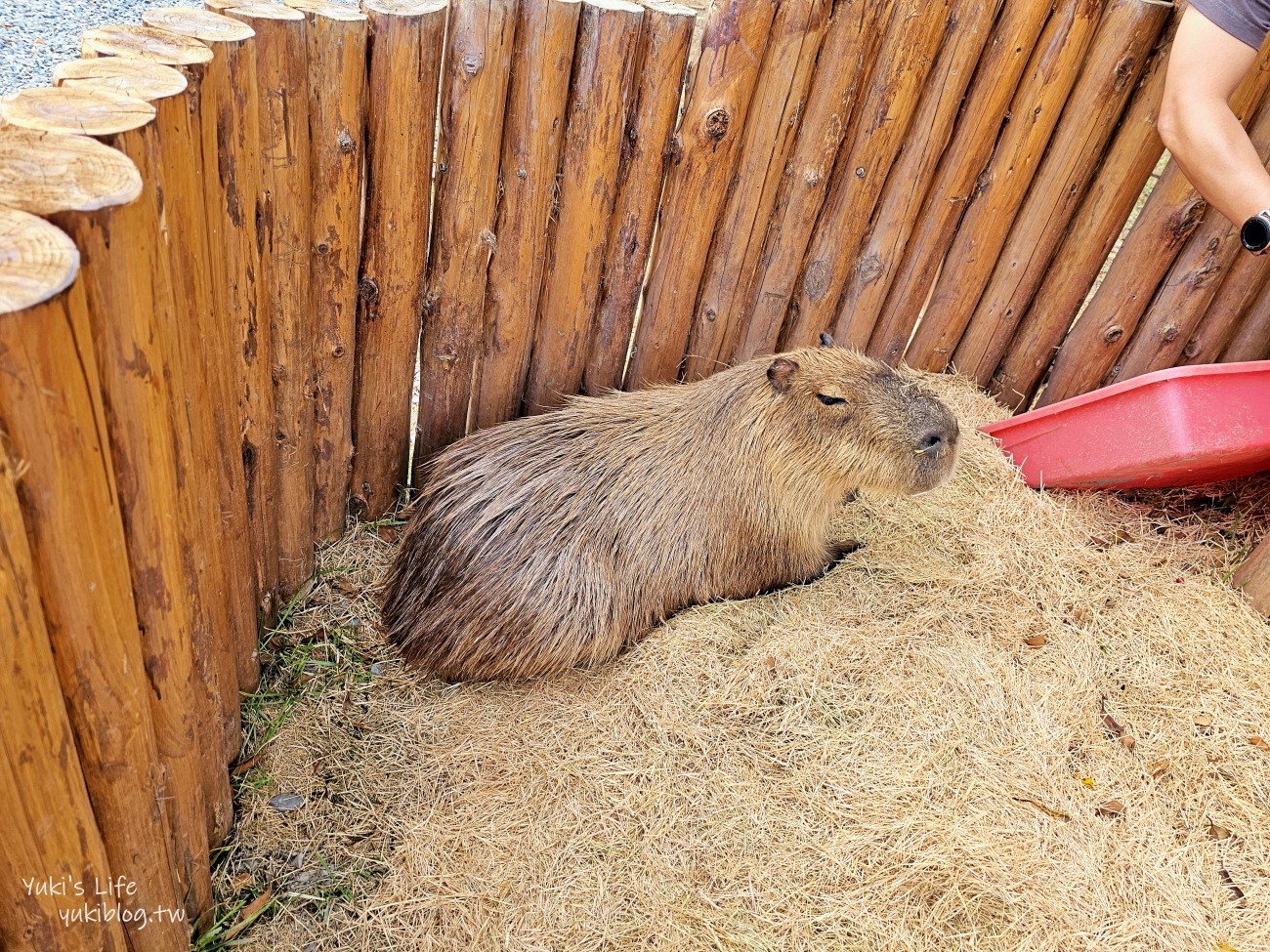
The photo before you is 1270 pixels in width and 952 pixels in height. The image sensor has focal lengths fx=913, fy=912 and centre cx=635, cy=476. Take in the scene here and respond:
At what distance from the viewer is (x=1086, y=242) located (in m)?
4.50

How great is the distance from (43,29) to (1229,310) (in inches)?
310

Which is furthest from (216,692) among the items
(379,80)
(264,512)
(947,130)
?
(947,130)

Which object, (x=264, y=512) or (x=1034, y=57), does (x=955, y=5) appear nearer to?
(x=1034, y=57)

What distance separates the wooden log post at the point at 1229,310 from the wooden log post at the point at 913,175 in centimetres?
159

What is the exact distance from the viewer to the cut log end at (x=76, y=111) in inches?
78.0

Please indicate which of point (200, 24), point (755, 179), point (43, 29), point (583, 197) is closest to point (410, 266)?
point (583, 197)

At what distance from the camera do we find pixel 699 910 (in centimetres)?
288

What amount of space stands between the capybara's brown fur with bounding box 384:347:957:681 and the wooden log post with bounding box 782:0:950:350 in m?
0.64

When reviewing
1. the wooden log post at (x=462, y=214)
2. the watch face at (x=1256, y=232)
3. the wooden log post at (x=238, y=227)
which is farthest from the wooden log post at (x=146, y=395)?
the watch face at (x=1256, y=232)

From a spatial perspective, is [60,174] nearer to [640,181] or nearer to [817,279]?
[640,181]

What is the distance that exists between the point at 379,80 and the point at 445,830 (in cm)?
265

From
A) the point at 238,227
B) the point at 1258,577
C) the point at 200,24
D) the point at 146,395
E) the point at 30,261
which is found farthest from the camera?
the point at 1258,577

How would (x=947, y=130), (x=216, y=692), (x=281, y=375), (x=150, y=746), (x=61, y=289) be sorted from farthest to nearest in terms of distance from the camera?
(x=947, y=130)
(x=281, y=375)
(x=216, y=692)
(x=150, y=746)
(x=61, y=289)

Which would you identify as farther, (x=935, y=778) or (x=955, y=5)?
(x=955, y=5)
